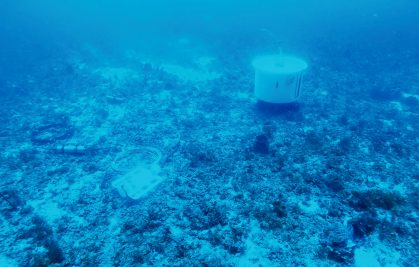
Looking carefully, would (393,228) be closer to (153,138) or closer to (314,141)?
(314,141)

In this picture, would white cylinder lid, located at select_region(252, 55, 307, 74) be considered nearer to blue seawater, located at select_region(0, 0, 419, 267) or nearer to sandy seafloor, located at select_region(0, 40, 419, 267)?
blue seawater, located at select_region(0, 0, 419, 267)

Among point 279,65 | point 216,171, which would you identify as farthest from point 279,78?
point 216,171

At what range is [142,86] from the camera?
9227 millimetres

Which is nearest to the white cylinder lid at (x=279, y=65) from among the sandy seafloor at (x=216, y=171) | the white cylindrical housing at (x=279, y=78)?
the white cylindrical housing at (x=279, y=78)

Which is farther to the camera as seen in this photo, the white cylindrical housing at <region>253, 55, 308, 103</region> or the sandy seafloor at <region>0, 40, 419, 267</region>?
the white cylindrical housing at <region>253, 55, 308, 103</region>

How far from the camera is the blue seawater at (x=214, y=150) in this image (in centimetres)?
410

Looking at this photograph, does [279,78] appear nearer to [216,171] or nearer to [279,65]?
[279,65]

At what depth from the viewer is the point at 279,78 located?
6.55m

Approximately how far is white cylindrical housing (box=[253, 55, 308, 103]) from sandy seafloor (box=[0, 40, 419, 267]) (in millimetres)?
637

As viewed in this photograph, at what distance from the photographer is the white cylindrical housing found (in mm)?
6551

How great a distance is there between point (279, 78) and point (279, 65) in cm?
48

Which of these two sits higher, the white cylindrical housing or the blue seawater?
the white cylindrical housing

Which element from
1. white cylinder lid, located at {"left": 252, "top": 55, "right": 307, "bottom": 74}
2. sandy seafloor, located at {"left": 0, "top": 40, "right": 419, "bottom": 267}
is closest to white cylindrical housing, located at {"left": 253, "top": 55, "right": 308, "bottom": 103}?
white cylinder lid, located at {"left": 252, "top": 55, "right": 307, "bottom": 74}

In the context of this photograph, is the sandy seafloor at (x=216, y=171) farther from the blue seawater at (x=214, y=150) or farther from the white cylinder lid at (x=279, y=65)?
the white cylinder lid at (x=279, y=65)
